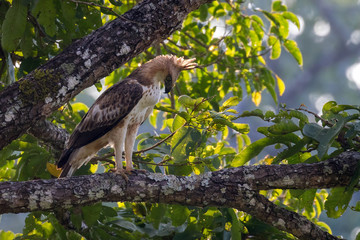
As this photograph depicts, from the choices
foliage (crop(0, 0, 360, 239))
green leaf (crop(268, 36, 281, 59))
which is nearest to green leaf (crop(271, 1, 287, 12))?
green leaf (crop(268, 36, 281, 59))

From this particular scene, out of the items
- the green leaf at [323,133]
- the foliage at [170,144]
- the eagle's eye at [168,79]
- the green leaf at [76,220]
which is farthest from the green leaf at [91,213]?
the green leaf at [323,133]

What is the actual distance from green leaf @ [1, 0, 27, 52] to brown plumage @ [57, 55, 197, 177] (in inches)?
44.6

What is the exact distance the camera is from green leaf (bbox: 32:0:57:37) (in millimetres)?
3451

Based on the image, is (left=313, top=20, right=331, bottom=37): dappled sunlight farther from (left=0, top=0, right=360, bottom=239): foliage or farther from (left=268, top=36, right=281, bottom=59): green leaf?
(left=0, top=0, right=360, bottom=239): foliage

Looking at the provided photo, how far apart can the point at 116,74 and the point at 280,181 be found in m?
3.13

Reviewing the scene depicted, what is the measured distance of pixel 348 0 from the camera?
120 feet

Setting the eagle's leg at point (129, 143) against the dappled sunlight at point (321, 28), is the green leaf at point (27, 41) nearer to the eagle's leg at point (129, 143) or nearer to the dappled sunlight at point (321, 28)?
the eagle's leg at point (129, 143)

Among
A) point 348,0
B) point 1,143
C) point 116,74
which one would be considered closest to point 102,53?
point 1,143

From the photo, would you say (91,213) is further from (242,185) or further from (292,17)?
(292,17)

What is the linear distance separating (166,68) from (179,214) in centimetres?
147

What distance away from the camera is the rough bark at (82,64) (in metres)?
3.29

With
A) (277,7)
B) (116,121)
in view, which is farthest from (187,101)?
(277,7)

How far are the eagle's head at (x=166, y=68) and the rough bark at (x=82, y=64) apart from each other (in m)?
0.99

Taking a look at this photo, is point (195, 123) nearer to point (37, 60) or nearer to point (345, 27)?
point (37, 60)
